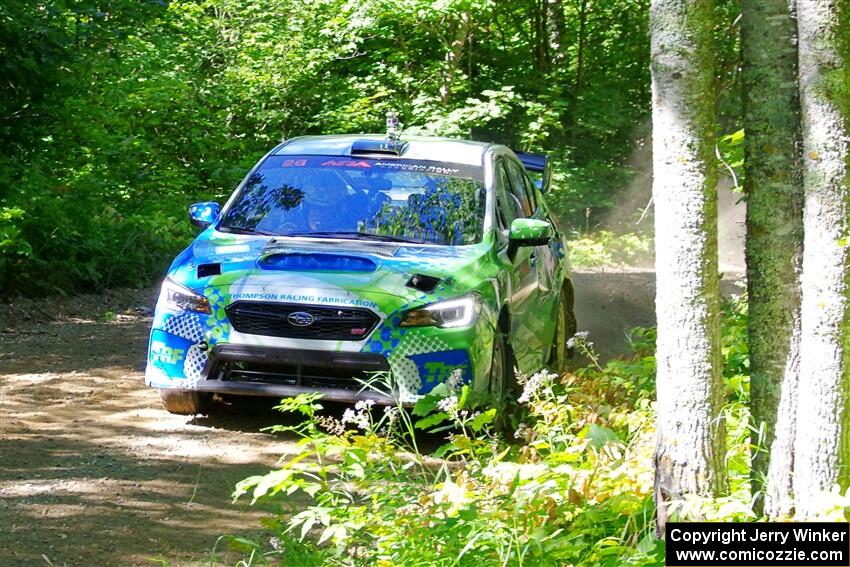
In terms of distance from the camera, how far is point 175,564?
17.1 ft

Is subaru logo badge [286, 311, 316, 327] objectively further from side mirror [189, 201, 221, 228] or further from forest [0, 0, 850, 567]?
side mirror [189, 201, 221, 228]

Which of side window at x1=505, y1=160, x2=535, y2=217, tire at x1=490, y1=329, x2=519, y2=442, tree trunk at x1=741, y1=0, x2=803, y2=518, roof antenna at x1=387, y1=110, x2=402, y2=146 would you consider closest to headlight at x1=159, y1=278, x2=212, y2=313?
tire at x1=490, y1=329, x2=519, y2=442

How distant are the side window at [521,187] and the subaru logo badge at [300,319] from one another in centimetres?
258

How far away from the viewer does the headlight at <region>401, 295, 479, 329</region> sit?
7301 mm

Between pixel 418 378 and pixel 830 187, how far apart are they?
3.41 metres

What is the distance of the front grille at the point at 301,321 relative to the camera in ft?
24.0

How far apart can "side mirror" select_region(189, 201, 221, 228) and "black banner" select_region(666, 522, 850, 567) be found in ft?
16.7

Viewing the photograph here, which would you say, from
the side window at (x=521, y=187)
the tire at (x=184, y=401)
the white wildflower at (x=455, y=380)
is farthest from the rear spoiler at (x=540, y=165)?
the white wildflower at (x=455, y=380)

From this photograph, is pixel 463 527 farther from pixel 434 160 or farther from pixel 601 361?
pixel 601 361

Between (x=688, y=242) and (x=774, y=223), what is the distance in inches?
12.5

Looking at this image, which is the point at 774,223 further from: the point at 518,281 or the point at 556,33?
the point at 556,33

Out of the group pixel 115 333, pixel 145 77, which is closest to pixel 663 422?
pixel 115 333

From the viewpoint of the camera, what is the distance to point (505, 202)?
29.0 feet

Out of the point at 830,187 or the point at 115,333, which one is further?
the point at 115,333
